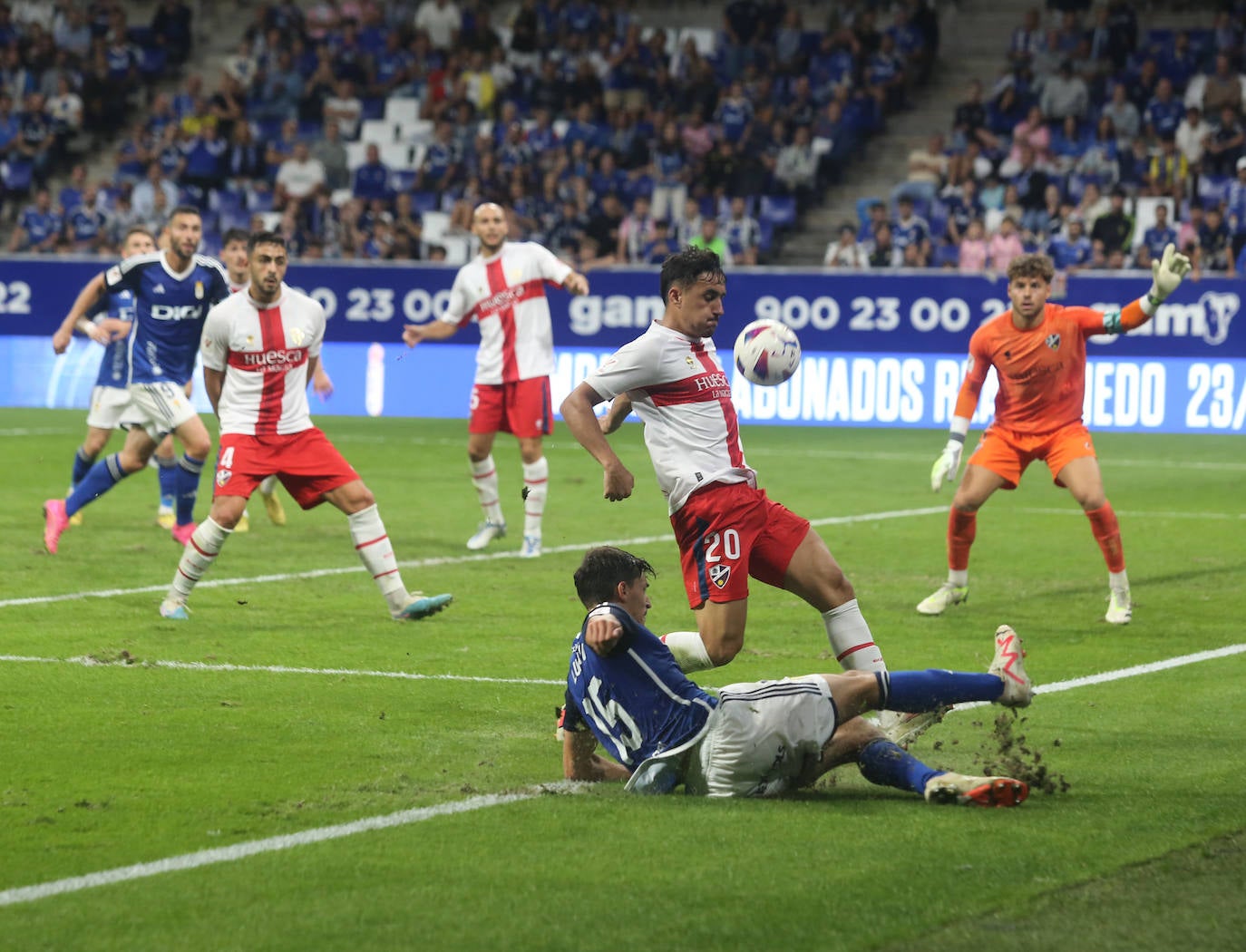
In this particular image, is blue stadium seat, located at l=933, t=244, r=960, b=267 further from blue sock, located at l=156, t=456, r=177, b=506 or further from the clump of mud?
the clump of mud

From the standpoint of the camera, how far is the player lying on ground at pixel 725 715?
5.92 meters

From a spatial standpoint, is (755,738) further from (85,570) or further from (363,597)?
(85,570)

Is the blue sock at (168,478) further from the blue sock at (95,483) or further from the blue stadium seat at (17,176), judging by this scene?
the blue stadium seat at (17,176)

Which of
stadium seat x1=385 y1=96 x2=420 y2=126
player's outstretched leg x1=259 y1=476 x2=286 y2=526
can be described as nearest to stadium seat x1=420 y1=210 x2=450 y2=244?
stadium seat x1=385 y1=96 x2=420 y2=126

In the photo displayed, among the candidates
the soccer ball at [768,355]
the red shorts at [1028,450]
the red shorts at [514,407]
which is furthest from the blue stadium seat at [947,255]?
the soccer ball at [768,355]

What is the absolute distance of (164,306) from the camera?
12.9 metres

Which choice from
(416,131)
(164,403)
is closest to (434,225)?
(416,131)

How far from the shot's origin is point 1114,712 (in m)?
7.71

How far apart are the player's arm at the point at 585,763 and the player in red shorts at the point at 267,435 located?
10.9 feet

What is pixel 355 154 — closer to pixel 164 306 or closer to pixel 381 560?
pixel 164 306

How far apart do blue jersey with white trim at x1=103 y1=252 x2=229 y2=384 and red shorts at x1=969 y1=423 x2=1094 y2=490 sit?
540cm

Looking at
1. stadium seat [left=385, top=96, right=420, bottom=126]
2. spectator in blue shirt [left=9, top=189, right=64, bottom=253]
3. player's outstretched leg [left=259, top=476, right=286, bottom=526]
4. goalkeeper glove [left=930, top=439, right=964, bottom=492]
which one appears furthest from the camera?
stadium seat [left=385, top=96, right=420, bottom=126]

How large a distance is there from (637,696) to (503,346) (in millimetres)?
7631

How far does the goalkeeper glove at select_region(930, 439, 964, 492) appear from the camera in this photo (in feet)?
33.9
